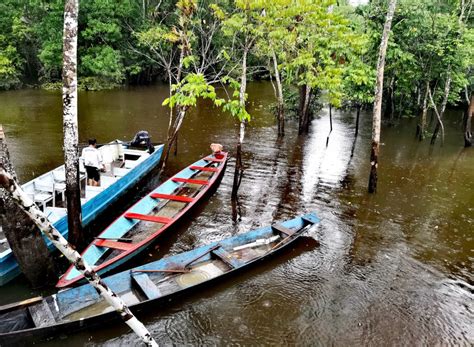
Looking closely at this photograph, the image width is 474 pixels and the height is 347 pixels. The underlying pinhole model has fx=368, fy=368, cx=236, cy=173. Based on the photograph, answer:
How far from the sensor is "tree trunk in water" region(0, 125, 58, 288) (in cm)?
608

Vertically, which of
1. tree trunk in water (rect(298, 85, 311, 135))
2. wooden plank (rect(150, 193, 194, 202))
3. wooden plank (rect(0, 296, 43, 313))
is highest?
tree trunk in water (rect(298, 85, 311, 135))

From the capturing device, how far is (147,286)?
7.07m

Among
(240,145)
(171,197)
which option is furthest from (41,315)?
(240,145)

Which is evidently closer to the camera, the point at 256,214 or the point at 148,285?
the point at 148,285

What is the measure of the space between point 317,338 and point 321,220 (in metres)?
4.79

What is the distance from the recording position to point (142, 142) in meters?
14.0

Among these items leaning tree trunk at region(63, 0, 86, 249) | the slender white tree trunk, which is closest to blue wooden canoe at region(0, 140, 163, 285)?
leaning tree trunk at region(63, 0, 86, 249)

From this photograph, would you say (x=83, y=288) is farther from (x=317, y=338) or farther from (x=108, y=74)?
(x=108, y=74)

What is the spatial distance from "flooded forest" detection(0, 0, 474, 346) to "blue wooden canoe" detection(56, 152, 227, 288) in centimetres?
5

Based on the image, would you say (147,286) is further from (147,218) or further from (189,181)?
(189,181)

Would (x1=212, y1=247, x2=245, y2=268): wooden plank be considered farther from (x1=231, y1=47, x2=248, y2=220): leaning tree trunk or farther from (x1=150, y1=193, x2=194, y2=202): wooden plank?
(x1=231, y1=47, x2=248, y2=220): leaning tree trunk

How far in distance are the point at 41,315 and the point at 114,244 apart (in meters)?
2.20

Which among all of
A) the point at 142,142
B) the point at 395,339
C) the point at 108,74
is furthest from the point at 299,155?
the point at 108,74

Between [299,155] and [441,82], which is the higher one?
[441,82]
